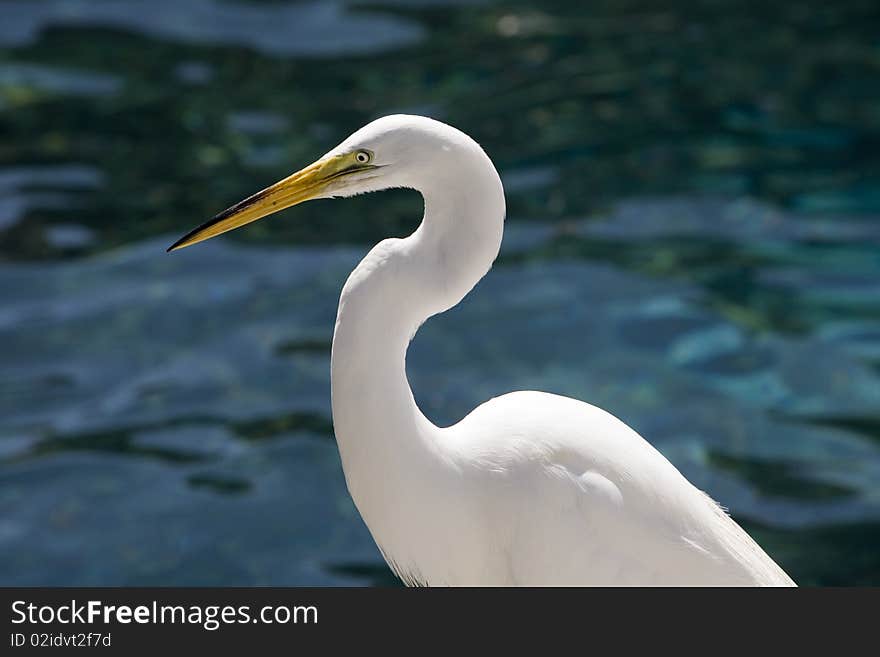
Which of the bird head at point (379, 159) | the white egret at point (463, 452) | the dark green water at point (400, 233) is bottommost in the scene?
the white egret at point (463, 452)

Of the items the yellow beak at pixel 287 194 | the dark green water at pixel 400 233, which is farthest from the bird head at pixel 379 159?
the dark green water at pixel 400 233

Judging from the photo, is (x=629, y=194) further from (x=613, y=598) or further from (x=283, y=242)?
(x=613, y=598)

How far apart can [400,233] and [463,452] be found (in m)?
3.63

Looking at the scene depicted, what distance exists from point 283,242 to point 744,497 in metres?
2.59

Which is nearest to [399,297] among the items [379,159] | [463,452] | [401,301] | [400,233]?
[401,301]

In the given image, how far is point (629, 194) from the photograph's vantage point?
6.70 metres

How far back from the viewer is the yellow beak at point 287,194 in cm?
258

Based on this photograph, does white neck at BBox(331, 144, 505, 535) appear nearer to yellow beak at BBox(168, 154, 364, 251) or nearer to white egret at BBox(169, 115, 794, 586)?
white egret at BBox(169, 115, 794, 586)

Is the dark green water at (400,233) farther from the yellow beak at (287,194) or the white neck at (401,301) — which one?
the yellow beak at (287,194)

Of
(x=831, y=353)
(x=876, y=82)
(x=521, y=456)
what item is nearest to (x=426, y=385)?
(x=831, y=353)

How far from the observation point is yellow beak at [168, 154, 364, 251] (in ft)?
8.45

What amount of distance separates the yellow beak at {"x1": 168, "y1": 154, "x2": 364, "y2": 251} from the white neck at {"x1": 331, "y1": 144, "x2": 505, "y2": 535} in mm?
153

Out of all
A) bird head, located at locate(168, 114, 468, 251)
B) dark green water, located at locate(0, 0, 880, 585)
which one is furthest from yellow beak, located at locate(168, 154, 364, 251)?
dark green water, located at locate(0, 0, 880, 585)

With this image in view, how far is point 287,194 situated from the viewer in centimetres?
263
